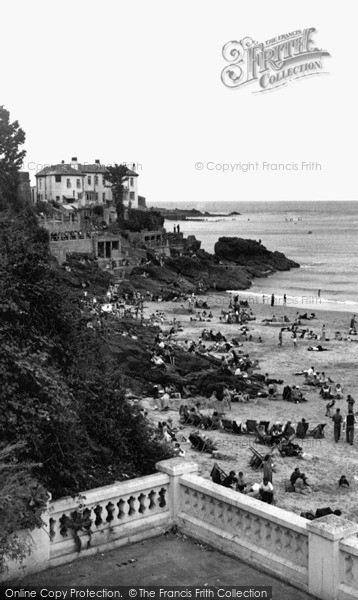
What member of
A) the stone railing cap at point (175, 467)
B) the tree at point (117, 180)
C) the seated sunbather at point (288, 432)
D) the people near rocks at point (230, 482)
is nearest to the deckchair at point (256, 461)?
the seated sunbather at point (288, 432)

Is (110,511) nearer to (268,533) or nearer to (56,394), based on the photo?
(56,394)

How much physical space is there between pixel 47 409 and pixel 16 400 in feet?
1.25

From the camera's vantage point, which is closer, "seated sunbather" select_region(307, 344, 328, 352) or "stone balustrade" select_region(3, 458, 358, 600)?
"stone balustrade" select_region(3, 458, 358, 600)

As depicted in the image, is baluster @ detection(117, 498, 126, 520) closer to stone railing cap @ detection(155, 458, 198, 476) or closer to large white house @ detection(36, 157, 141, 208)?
stone railing cap @ detection(155, 458, 198, 476)

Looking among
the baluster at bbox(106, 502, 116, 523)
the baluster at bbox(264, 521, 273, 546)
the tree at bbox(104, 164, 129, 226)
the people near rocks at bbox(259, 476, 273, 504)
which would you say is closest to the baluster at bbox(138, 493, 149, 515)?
the baluster at bbox(106, 502, 116, 523)

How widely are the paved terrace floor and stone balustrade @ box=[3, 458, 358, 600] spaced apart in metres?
0.12

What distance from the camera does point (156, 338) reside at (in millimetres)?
38969

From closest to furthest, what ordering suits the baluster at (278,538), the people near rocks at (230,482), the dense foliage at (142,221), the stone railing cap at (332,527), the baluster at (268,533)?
the stone railing cap at (332,527) < the baluster at (278,538) < the baluster at (268,533) < the people near rocks at (230,482) < the dense foliage at (142,221)

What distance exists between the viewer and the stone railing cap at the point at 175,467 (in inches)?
370

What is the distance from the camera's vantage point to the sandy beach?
1817 cm

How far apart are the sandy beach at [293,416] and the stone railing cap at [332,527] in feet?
30.4

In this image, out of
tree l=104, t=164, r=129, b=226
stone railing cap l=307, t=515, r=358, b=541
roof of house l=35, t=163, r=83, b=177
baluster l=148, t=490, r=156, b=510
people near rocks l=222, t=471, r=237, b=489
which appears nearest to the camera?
stone railing cap l=307, t=515, r=358, b=541

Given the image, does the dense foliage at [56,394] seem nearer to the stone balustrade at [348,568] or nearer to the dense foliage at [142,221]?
the stone balustrade at [348,568]

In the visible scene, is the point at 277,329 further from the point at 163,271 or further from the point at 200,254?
the point at 200,254
